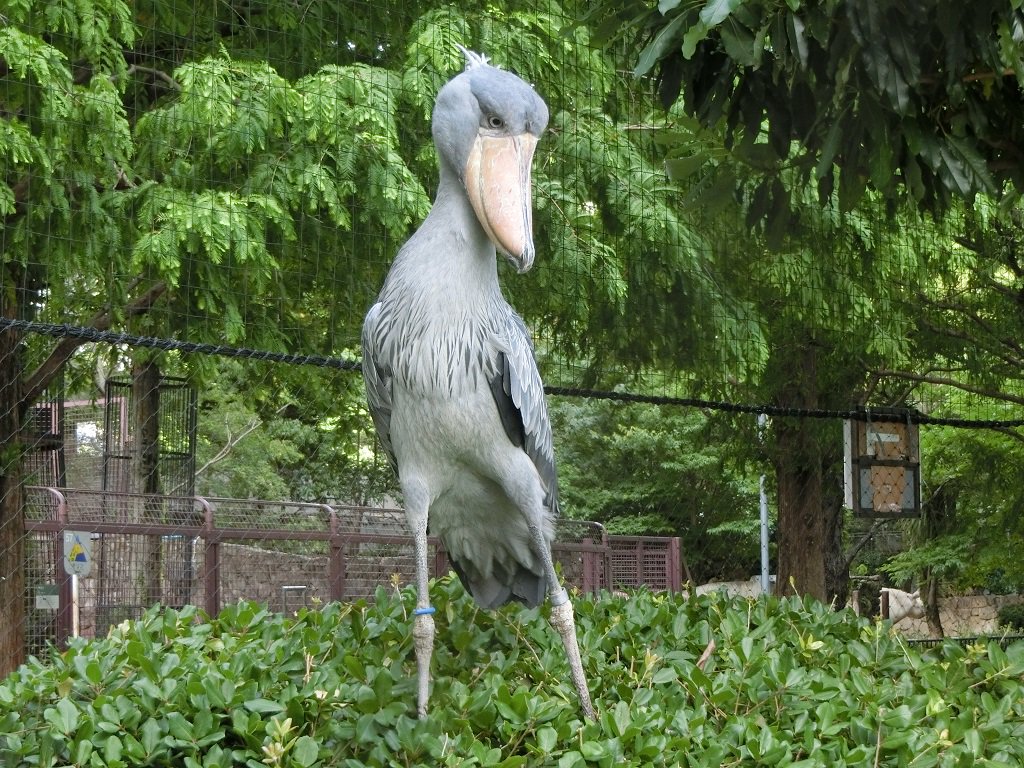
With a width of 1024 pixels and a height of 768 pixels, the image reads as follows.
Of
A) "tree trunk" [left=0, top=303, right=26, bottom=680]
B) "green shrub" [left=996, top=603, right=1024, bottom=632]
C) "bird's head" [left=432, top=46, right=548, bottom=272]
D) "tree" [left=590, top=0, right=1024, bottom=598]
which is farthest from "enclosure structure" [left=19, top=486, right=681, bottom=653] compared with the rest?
"green shrub" [left=996, top=603, right=1024, bottom=632]

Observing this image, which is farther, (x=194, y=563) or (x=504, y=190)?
(x=194, y=563)

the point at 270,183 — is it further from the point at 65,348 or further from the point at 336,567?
the point at 336,567

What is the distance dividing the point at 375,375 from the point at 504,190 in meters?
0.64

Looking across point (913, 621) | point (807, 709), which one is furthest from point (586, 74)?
point (913, 621)

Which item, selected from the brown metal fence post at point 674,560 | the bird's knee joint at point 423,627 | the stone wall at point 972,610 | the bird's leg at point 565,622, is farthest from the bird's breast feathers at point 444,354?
the stone wall at point 972,610

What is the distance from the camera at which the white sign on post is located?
7277 mm

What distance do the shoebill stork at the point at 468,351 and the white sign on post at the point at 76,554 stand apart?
4.59 metres

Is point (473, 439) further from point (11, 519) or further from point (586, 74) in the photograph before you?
point (11, 519)

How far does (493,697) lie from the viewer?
10.4ft

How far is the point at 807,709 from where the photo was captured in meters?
3.39

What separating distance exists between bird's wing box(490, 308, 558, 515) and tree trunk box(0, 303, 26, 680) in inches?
181

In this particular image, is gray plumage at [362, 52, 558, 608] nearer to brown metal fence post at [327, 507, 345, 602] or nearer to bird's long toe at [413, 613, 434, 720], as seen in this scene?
bird's long toe at [413, 613, 434, 720]

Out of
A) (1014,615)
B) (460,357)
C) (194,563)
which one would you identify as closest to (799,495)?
(194,563)

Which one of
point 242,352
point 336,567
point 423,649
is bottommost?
point 336,567
